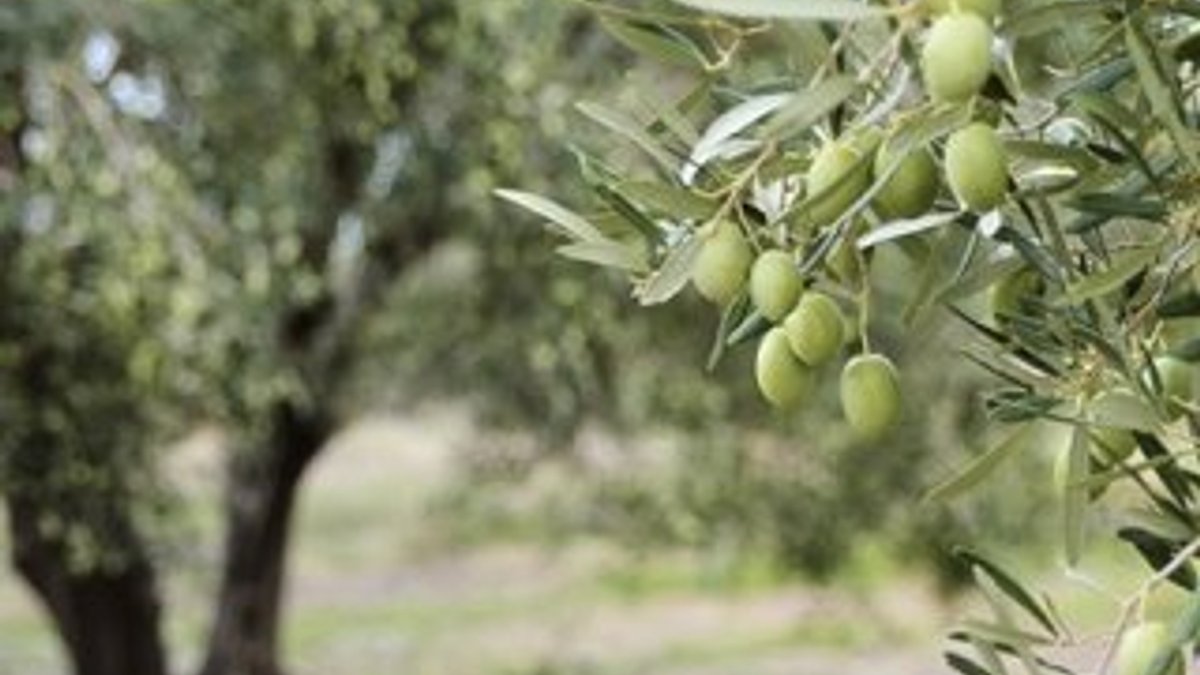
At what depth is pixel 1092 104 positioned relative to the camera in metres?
1.16

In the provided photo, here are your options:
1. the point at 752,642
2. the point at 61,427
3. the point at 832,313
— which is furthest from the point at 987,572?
the point at 752,642

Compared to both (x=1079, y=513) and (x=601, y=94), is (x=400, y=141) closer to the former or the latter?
(x=601, y=94)

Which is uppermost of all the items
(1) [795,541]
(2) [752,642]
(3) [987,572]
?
(2) [752,642]

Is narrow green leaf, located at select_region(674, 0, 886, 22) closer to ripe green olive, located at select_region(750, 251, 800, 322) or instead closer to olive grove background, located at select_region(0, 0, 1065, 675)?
ripe green olive, located at select_region(750, 251, 800, 322)

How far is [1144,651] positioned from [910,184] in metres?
0.23

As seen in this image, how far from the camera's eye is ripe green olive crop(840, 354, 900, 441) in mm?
1160

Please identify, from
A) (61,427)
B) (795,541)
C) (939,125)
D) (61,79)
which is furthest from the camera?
(795,541)

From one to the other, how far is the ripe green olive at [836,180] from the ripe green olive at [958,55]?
123 millimetres

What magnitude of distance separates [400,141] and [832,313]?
14.5 feet

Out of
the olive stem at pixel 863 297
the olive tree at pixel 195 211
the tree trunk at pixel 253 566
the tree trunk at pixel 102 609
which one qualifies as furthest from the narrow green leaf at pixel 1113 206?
the tree trunk at pixel 253 566

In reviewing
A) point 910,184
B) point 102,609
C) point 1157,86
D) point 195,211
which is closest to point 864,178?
point 910,184

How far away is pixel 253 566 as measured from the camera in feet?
25.8

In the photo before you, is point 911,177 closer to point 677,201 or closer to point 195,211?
point 677,201

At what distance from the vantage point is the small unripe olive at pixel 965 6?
97cm
